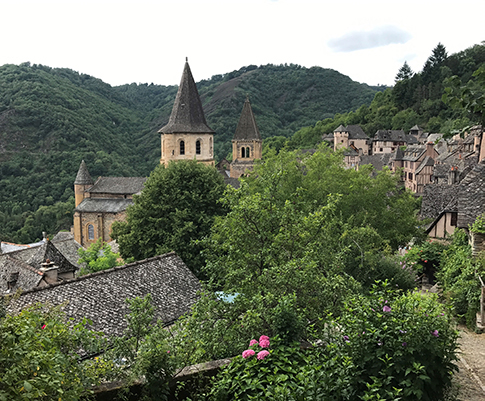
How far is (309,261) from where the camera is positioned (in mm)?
8617

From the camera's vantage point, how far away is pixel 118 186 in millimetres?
52500

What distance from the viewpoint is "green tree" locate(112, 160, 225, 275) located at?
950 inches

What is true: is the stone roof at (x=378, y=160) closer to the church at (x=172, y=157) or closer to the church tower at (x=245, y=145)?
the church tower at (x=245, y=145)

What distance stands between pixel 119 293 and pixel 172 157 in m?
26.4

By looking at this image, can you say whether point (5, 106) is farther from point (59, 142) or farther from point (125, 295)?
point (125, 295)

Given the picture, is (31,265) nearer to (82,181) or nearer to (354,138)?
(82,181)

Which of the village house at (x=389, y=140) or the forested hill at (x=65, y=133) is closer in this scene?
the forested hill at (x=65, y=133)

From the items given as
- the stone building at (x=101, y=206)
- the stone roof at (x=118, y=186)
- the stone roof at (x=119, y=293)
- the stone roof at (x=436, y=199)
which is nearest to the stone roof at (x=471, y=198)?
the stone roof at (x=436, y=199)

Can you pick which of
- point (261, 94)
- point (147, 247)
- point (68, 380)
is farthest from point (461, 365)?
point (261, 94)

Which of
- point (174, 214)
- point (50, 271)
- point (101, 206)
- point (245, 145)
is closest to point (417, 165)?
point (245, 145)

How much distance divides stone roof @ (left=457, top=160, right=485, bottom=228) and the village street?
455 cm

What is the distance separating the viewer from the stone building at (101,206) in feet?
166

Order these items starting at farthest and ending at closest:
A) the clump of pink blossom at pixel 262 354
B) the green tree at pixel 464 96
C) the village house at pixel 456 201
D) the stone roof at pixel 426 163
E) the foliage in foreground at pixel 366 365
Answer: the stone roof at pixel 426 163 → the village house at pixel 456 201 → the clump of pink blossom at pixel 262 354 → the foliage in foreground at pixel 366 365 → the green tree at pixel 464 96

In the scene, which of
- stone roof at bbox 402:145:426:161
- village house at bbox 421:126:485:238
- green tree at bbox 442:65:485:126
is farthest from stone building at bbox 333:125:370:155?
green tree at bbox 442:65:485:126
